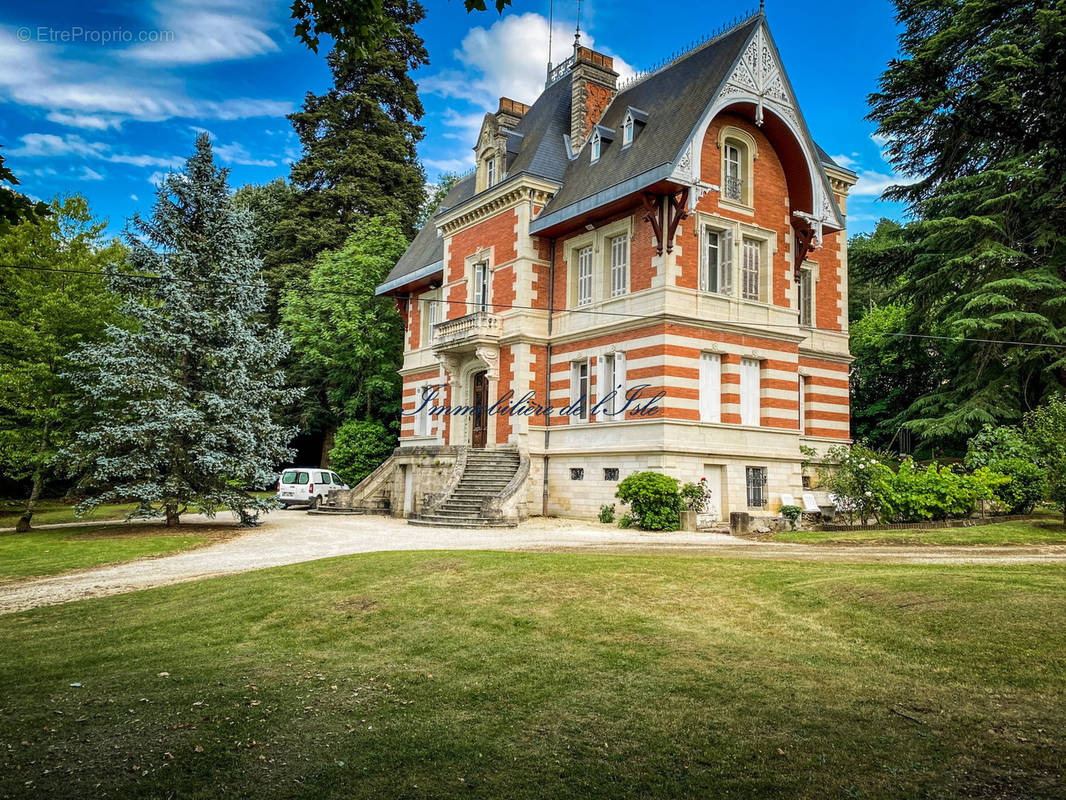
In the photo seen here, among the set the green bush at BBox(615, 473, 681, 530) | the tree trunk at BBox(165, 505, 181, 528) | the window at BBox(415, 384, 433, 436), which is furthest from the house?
the tree trunk at BBox(165, 505, 181, 528)

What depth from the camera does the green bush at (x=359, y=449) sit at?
3603 cm

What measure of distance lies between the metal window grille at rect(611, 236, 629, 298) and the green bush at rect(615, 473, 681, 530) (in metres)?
6.08

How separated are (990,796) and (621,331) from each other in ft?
62.2

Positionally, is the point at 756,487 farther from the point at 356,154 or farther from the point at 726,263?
the point at 356,154

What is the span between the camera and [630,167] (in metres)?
22.8

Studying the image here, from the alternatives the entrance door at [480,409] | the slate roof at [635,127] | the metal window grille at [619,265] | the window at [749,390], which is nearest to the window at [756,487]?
the window at [749,390]

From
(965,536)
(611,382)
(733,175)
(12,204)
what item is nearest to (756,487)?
(611,382)

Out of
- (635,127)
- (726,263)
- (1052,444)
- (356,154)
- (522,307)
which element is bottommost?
(1052,444)

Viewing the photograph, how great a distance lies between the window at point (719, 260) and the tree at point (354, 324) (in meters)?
17.7

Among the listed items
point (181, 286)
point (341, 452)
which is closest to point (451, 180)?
point (341, 452)

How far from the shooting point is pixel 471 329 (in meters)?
26.3

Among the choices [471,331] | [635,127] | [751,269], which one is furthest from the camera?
[471,331]

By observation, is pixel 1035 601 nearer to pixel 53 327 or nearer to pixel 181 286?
pixel 181 286

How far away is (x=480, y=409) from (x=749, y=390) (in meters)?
9.88
